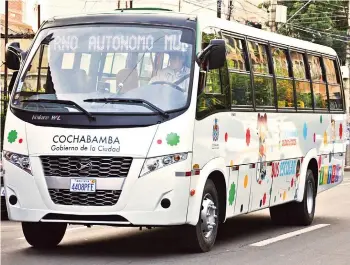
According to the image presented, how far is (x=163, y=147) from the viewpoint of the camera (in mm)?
11016

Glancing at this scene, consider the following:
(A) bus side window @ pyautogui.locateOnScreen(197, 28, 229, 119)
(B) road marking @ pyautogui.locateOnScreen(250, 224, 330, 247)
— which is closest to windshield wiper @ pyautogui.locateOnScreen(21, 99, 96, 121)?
(A) bus side window @ pyautogui.locateOnScreen(197, 28, 229, 119)

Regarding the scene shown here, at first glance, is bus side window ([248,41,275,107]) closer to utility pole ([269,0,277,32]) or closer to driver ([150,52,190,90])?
driver ([150,52,190,90])

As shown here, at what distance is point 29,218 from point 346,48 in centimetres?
4591

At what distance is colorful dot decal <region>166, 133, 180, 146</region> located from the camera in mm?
11039

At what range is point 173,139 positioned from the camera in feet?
36.3

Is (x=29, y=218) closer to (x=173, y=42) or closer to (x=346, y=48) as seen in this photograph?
(x=173, y=42)

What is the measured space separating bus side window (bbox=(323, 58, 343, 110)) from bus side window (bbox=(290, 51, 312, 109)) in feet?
4.60

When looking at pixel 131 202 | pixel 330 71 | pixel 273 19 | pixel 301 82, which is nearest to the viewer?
pixel 131 202

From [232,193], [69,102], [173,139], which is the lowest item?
[232,193]

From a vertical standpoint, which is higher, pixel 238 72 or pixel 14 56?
pixel 14 56

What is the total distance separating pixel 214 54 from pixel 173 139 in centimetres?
119

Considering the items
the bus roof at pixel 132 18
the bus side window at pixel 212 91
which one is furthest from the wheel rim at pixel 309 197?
the bus roof at pixel 132 18

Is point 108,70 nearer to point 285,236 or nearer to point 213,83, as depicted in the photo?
point 213,83

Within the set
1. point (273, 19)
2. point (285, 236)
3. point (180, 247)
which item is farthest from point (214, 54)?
point (273, 19)
